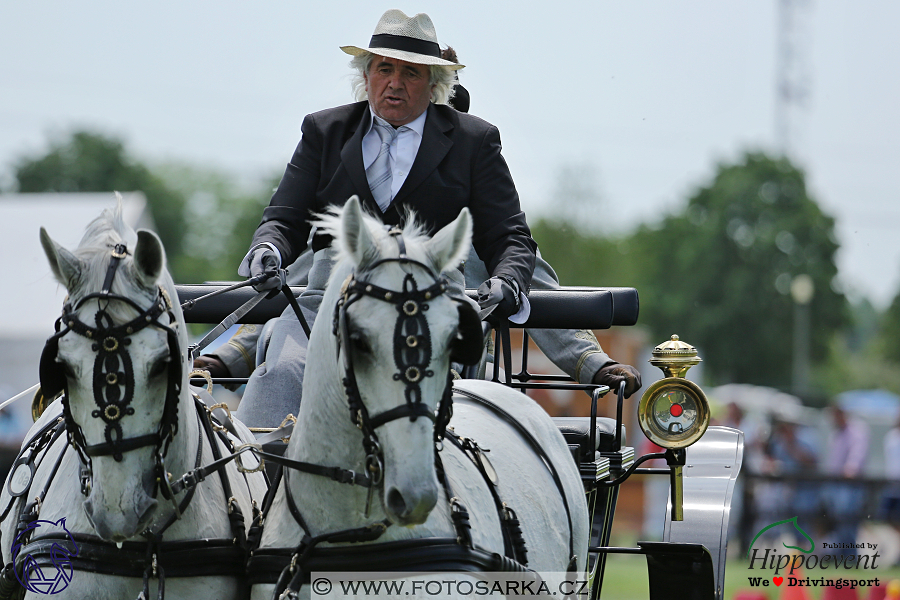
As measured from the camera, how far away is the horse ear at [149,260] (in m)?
2.65

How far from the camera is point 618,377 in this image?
441 cm

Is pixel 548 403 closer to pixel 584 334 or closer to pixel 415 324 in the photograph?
pixel 584 334

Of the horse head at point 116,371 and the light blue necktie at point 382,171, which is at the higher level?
the light blue necktie at point 382,171

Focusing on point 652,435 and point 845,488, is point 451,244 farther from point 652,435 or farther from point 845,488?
point 845,488

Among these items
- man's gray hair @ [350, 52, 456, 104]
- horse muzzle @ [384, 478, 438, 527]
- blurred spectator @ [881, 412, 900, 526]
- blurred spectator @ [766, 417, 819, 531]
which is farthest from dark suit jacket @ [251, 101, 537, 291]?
blurred spectator @ [881, 412, 900, 526]

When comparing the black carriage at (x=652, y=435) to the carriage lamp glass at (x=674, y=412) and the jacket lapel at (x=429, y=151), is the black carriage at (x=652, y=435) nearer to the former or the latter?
the carriage lamp glass at (x=674, y=412)

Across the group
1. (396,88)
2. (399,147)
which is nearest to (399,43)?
(396,88)

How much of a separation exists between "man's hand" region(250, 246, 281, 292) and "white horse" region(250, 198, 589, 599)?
542mm

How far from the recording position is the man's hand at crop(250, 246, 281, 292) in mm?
3369

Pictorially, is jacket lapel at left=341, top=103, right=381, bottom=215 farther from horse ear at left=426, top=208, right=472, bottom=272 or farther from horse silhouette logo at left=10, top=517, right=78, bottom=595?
horse silhouette logo at left=10, top=517, right=78, bottom=595

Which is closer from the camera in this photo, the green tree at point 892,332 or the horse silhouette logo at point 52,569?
the horse silhouette logo at point 52,569

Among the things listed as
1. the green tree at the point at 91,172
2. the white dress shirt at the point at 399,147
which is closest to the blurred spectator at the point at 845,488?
the white dress shirt at the point at 399,147

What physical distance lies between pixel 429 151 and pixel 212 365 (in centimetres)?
145

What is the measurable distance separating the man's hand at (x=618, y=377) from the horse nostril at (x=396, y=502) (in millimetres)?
1916
